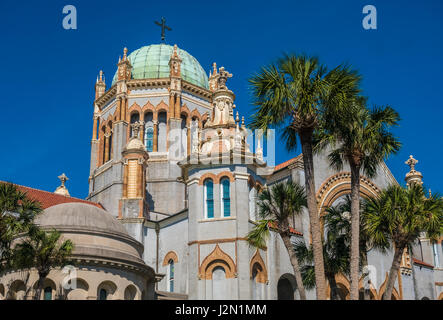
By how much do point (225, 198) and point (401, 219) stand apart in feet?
37.9

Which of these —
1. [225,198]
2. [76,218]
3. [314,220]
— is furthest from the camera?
[225,198]

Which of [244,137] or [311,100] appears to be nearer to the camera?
[311,100]

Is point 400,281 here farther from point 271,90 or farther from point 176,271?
point 271,90

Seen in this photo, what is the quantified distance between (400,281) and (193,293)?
67.1ft

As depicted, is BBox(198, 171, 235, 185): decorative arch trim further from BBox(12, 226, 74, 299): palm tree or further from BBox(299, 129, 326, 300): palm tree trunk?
BBox(299, 129, 326, 300): palm tree trunk

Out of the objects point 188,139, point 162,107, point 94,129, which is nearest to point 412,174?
point 188,139

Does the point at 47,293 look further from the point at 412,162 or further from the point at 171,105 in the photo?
the point at 412,162

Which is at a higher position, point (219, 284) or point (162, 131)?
point (162, 131)

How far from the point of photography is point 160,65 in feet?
170

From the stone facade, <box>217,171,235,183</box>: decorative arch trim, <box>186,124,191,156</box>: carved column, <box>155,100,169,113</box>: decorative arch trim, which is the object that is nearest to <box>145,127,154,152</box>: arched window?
the stone facade

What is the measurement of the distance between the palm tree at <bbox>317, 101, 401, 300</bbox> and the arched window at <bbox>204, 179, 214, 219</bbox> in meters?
9.83

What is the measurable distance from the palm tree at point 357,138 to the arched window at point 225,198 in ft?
30.3
